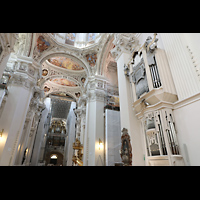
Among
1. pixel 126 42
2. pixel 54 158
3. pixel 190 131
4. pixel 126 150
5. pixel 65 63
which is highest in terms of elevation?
pixel 65 63

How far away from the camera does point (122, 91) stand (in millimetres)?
4840

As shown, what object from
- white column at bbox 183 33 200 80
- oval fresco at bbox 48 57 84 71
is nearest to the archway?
oval fresco at bbox 48 57 84 71

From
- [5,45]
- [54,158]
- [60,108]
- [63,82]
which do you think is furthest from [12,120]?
[54,158]

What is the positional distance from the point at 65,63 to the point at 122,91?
957cm

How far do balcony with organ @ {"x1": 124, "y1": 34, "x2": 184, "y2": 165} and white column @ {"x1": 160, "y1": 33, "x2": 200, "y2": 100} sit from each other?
0.15 metres

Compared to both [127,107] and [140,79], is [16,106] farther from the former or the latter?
[140,79]

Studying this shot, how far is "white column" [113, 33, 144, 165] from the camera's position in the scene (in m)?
3.69

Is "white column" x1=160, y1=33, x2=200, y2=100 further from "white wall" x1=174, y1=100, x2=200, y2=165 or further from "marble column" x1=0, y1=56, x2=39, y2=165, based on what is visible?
"marble column" x1=0, y1=56, x2=39, y2=165

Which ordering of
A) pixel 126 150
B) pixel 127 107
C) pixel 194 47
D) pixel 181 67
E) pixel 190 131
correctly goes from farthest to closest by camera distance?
pixel 127 107 < pixel 126 150 < pixel 181 67 < pixel 194 47 < pixel 190 131

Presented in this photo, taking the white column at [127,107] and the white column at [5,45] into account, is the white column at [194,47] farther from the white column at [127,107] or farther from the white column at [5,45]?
the white column at [5,45]

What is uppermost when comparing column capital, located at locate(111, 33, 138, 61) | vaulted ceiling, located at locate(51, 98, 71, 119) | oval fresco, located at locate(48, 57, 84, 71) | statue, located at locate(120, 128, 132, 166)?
vaulted ceiling, located at locate(51, 98, 71, 119)

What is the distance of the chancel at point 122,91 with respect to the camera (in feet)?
9.98
